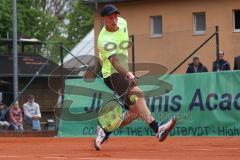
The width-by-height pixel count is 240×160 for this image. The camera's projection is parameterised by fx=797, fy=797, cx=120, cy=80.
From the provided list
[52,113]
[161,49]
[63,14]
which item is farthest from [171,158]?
[63,14]

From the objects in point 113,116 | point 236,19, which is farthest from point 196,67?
point 236,19

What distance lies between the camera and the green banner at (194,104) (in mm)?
16391

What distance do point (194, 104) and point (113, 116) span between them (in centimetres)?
468

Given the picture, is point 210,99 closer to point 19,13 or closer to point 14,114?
point 14,114

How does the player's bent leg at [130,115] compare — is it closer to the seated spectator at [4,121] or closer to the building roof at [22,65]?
the seated spectator at [4,121]

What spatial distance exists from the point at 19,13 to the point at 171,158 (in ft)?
150

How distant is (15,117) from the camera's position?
78.0ft

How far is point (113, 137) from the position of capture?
696 inches

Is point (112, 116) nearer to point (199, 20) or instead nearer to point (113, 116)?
point (113, 116)

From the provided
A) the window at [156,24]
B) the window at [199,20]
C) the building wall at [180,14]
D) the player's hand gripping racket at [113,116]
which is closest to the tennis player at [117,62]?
the player's hand gripping racket at [113,116]

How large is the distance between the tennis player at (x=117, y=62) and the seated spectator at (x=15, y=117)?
1209 centimetres

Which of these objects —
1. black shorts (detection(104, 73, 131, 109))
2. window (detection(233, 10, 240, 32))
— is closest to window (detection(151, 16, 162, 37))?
window (detection(233, 10, 240, 32))

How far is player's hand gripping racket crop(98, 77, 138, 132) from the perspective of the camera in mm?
12116

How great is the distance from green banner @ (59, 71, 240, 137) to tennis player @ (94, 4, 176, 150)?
497 centimetres
